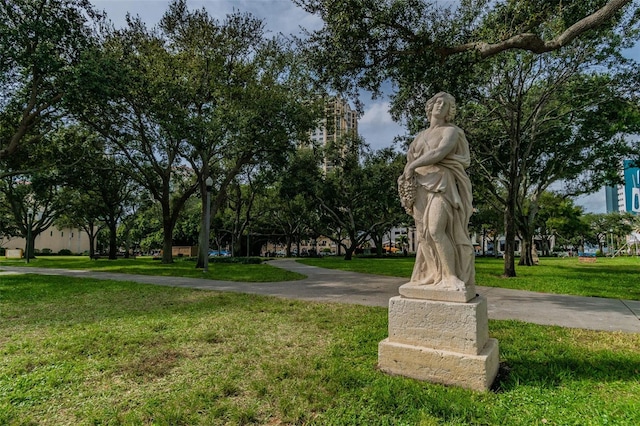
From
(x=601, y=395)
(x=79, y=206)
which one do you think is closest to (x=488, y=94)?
(x=601, y=395)

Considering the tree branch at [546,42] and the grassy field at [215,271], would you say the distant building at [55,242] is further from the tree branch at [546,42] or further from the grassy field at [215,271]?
the tree branch at [546,42]

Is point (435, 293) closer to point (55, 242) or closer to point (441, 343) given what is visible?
point (441, 343)

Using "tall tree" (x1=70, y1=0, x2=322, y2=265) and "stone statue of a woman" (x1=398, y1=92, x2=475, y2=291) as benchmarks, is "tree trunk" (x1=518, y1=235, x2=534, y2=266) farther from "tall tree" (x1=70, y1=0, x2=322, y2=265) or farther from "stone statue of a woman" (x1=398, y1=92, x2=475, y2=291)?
"stone statue of a woman" (x1=398, y1=92, x2=475, y2=291)

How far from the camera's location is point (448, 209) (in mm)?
3537

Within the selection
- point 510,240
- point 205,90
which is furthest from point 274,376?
point 205,90

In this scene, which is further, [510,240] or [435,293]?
[510,240]

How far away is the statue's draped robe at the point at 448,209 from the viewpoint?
11.6 feet

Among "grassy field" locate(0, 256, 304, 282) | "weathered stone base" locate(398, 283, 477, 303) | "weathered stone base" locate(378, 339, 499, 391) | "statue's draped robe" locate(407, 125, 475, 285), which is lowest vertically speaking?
"grassy field" locate(0, 256, 304, 282)

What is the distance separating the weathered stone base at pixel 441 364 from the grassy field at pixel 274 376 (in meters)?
0.11

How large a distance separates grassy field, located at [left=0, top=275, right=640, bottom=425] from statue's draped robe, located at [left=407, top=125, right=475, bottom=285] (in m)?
1.04

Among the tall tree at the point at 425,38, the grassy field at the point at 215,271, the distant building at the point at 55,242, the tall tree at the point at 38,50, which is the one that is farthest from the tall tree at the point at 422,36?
the distant building at the point at 55,242

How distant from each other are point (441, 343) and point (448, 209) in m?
1.26

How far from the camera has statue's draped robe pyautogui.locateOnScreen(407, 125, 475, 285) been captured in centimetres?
354

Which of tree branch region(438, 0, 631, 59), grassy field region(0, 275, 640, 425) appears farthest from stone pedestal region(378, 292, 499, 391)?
tree branch region(438, 0, 631, 59)
